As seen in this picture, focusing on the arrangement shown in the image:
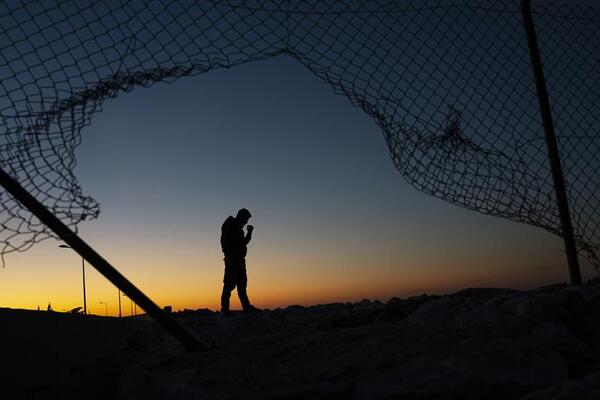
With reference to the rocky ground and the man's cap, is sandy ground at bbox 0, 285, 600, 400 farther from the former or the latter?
the man's cap

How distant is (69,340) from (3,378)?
75 centimetres

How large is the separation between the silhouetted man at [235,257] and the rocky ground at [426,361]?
5.02m

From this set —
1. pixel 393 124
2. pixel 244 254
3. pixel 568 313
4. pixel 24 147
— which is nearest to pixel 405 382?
pixel 568 313

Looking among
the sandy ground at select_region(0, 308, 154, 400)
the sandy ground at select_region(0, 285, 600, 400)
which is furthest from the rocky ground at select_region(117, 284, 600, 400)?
the sandy ground at select_region(0, 308, 154, 400)

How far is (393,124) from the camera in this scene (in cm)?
450

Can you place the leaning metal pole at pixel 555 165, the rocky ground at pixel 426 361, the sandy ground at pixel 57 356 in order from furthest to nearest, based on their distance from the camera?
the leaning metal pole at pixel 555 165, the sandy ground at pixel 57 356, the rocky ground at pixel 426 361

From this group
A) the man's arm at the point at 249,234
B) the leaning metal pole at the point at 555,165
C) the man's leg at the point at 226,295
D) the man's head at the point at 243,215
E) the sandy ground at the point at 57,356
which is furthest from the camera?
the man's arm at the point at 249,234

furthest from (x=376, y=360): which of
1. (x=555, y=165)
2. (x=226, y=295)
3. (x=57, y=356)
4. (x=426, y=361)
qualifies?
(x=226, y=295)

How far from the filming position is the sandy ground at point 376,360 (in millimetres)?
2820

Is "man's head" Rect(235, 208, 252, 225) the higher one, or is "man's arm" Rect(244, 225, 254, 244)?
"man's head" Rect(235, 208, 252, 225)

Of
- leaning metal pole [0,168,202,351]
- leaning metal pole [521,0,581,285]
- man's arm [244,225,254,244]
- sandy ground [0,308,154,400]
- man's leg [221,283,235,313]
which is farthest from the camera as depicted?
man's arm [244,225,254,244]

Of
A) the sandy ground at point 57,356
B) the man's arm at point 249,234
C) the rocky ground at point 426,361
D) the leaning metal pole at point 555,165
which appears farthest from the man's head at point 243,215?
the leaning metal pole at point 555,165

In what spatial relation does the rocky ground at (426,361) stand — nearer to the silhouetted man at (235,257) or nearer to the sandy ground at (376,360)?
the sandy ground at (376,360)

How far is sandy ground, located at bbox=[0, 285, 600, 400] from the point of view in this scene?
9.25 ft
